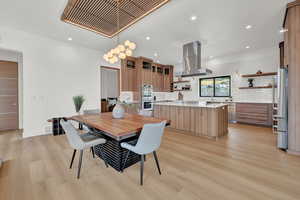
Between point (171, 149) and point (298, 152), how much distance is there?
8.00ft

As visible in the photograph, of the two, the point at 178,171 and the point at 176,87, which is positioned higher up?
the point at 176,87

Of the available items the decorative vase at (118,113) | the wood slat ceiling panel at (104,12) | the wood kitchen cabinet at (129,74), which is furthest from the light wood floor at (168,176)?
the wood kitchen cabinet at (129,74)

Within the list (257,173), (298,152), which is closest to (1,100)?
(257,173)

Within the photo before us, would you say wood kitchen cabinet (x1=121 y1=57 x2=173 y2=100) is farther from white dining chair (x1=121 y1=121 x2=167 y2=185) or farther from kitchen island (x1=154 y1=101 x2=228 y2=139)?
white dining chair (x1=121 y1=121 x2=167 y2=185)

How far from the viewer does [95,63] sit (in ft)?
16.4

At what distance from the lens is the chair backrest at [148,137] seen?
164 cm

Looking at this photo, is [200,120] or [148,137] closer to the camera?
[148,137]

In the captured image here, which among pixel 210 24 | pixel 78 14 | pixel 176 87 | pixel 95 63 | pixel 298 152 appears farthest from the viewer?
pixel 176 87

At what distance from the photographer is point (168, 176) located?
1952mm

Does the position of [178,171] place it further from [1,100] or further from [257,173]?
[1,100]

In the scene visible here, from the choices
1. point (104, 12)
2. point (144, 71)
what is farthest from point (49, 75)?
point (144, 71)

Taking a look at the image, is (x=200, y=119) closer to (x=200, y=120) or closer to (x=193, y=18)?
(x=200, y=120)

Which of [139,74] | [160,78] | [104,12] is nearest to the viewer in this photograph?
[104,12]

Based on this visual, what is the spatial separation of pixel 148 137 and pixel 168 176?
0.77m
